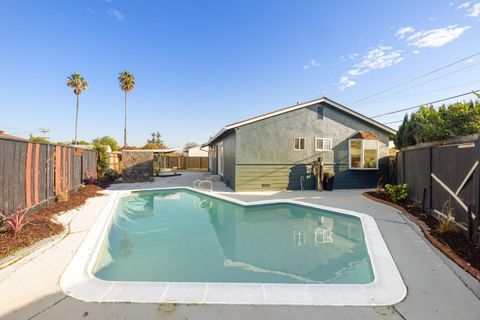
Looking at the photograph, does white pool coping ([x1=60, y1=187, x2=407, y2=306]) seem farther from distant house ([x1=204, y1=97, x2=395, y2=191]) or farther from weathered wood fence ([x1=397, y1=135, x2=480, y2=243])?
distant house ([x1=204, y1=97, x2=395, y2=191])

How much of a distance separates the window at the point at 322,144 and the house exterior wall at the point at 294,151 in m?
0.19

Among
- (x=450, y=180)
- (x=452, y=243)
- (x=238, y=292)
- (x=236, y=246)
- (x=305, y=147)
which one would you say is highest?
(x=305, y=147)

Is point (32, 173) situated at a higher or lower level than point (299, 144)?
lower

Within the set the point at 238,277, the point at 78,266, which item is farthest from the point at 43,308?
the point at 238,277

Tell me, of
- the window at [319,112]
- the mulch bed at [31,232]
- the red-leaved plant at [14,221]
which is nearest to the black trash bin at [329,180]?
the window at [319,112]

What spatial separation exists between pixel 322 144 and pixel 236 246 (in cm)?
909

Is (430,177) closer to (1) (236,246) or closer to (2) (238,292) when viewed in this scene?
(1) (236,246)

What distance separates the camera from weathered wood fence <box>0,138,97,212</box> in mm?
5078

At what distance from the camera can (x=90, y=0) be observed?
31.2 ft

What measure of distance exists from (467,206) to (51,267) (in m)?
7.80

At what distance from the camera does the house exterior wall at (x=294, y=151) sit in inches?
465

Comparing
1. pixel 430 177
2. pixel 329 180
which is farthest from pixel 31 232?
pixel 329 180

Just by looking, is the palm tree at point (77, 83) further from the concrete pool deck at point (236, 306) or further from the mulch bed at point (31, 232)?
the concrete pool deck at point (236, 306)

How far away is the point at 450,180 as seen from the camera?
212 inches
